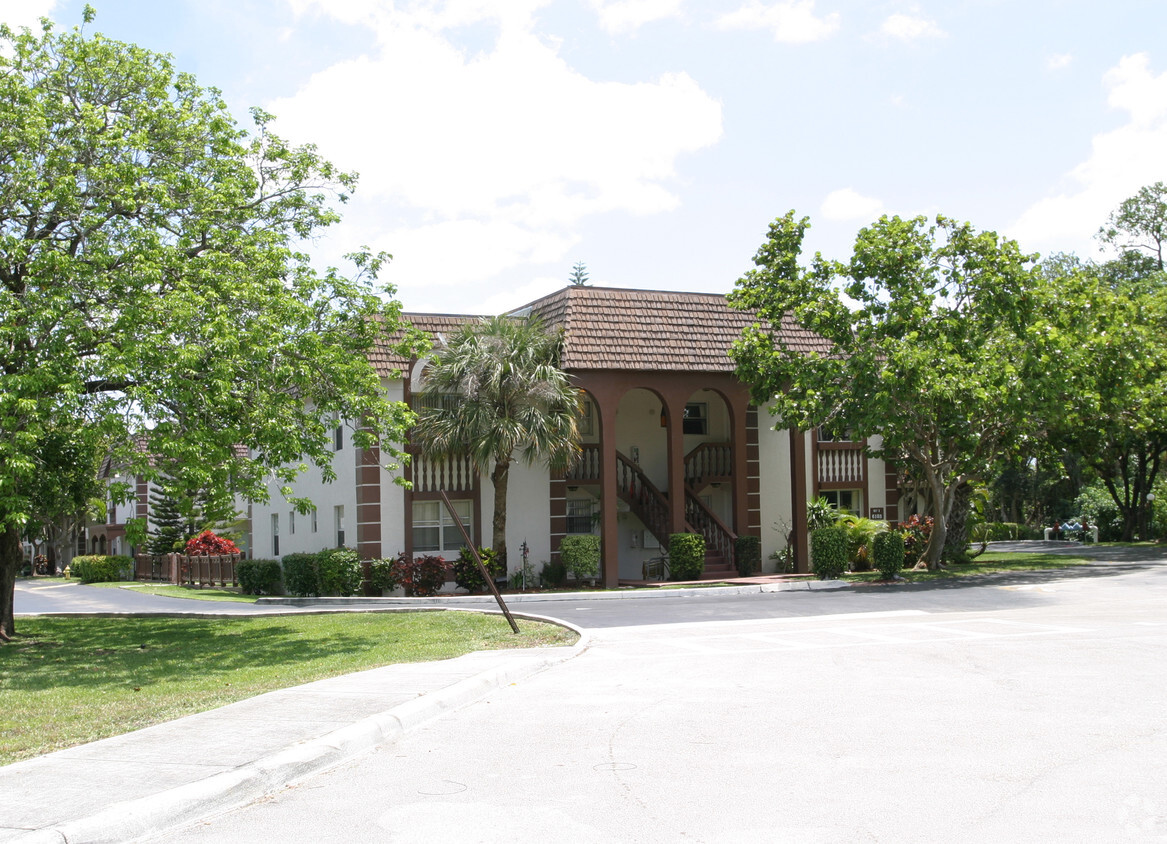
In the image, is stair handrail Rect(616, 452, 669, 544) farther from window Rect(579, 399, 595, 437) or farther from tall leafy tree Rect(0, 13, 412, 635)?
tall leafy tree Rect(0, 13, 412, 635)

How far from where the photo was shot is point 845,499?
3534cm

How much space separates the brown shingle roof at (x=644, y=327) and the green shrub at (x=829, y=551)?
510cm

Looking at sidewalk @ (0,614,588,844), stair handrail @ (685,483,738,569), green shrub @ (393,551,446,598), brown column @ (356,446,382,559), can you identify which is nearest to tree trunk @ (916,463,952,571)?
stair handrail @ (685,483,738,569)

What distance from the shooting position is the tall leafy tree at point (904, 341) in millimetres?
25719

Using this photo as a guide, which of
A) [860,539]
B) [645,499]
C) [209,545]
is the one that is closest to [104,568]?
[209,545]

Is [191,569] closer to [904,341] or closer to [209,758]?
[904,341]

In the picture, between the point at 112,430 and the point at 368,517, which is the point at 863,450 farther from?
the point at 112,430

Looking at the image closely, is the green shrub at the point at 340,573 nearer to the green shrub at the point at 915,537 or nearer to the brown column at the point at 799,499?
the brown column at the point at 799,499

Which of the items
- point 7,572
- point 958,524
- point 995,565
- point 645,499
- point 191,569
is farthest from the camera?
point 191,569

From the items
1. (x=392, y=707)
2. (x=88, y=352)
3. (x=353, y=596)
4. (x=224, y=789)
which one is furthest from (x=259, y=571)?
(x=224, y=789)

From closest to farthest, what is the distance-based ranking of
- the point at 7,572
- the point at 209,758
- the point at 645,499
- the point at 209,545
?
the point at 209,758, the point at 7,572, the point at 645,499, the point at 209,545

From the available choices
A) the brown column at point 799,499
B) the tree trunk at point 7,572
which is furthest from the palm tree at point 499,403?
the tree trunk at point 7,572

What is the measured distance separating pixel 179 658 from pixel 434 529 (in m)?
12.7

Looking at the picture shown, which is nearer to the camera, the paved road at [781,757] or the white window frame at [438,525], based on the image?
the paved road at [781,757]
